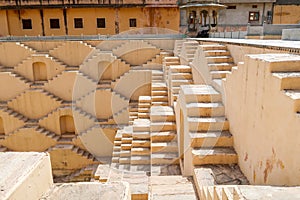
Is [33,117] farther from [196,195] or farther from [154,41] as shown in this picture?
[196,195]

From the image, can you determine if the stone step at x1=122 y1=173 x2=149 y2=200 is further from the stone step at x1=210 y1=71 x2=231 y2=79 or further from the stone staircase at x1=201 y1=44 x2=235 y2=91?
the stone step at x1=210 y1=71 x2=231 y2=79

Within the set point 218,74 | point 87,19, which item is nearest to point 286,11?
point 87,19

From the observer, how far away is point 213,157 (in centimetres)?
392

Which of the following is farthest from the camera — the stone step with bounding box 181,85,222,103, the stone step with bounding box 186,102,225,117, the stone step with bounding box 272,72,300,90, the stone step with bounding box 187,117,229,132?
the stone step with bounding box 181,85,222,103

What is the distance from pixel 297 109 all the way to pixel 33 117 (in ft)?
38.0

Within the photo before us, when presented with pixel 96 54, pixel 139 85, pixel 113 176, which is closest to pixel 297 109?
pixel 113 176

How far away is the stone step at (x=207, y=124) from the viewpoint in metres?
4.24

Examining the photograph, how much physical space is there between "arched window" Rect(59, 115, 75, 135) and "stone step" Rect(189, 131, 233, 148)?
8918mm

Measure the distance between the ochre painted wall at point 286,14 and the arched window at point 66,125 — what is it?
1608 cm

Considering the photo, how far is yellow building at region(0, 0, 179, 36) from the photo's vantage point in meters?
16.7

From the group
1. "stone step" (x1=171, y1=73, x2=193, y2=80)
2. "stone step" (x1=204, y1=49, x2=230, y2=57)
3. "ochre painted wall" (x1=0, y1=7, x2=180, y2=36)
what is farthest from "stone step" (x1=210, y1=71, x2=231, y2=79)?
"ochre painted wall" (x1=0, y1=7, x2=180, y2=36)

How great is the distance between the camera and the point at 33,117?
1181cm

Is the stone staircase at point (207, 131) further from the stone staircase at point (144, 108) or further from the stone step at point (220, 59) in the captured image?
the stone staircase at point (144, 108)

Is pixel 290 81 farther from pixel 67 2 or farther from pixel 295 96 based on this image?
pixel 67 2
